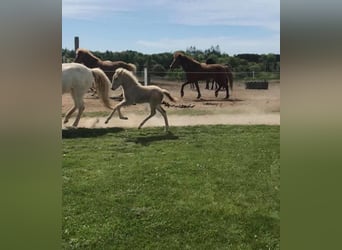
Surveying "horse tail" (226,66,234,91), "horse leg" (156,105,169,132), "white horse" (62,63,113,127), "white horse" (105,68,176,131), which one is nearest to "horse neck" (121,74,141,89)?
"white horse" (105,68,176,131)

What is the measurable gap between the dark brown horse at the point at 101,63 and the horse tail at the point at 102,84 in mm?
34

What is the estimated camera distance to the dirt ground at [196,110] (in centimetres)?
308

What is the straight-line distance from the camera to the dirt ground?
3.08 m

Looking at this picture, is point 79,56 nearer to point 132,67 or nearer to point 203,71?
point 132,67

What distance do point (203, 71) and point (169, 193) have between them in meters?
1.16

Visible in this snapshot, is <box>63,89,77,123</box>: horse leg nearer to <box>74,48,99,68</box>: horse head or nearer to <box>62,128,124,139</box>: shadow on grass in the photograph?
<box>62,128,124,139</box>: shadow on grass

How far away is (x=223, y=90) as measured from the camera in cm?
329

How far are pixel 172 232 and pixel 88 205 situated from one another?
1.36ft

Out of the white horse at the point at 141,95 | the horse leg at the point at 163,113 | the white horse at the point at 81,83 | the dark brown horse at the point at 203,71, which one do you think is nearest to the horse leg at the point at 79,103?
the white horse at the point at 81,83

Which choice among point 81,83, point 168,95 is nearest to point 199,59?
point 168,95

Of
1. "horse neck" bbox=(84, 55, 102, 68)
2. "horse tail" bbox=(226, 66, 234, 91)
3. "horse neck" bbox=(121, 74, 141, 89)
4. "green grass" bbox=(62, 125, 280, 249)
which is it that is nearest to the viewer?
"green grass" bbox=(62, 125, 280, 249)

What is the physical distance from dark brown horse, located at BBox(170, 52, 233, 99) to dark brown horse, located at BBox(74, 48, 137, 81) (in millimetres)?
299
